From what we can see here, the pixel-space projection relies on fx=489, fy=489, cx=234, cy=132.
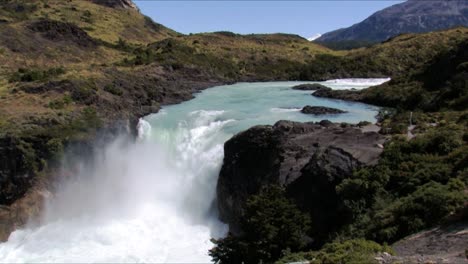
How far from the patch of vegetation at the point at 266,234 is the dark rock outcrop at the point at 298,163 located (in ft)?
9.72

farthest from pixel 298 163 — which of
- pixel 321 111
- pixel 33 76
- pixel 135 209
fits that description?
pixel 33 76

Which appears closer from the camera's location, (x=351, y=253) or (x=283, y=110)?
(x=351, y=253)

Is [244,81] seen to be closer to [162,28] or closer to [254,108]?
[254,108]

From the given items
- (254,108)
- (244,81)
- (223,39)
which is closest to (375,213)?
(254,108)

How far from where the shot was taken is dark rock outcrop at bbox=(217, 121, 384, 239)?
25781 mm

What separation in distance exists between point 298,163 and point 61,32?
72629 millimetres

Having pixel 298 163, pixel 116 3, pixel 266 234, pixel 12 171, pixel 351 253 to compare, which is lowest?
pixel 266 234

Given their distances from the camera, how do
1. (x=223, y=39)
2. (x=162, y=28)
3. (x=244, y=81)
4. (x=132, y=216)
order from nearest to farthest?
(x=132, y=216), (x=244, y=81), (x=223, y=39), (x=162, y=28)

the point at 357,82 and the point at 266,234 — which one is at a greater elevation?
the point at 357,82

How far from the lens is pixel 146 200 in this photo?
37594 millimetres

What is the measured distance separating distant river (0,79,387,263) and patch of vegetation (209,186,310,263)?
8.24m

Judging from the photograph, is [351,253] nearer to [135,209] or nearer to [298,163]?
[298,163]

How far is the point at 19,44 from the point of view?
252 ft

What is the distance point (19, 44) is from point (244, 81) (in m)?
37.8
